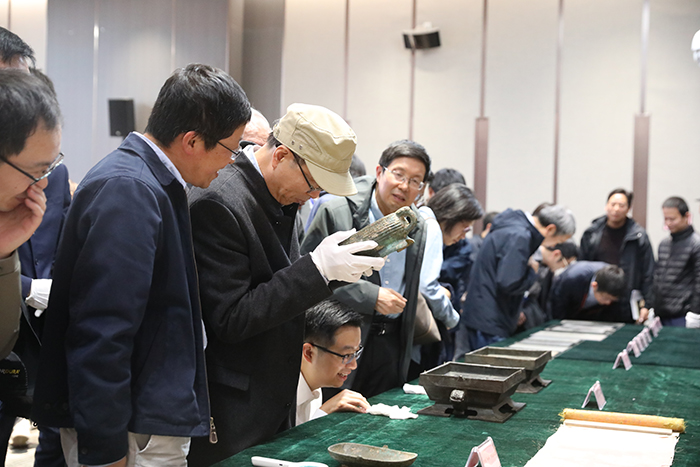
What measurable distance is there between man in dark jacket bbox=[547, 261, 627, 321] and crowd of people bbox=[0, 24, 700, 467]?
8.56 feet

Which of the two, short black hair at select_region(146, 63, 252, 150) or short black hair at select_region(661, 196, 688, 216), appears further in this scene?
short black hair at select_region(661, 196, 688, 216)

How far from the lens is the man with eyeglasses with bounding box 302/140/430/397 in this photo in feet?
8.14

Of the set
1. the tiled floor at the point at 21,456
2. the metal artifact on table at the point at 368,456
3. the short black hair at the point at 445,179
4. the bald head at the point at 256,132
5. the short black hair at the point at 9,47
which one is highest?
the short black hair at the point at 9,47

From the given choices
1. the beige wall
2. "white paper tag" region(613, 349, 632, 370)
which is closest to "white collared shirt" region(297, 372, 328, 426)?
"white paper tag" region(613, 349, 632, 370)

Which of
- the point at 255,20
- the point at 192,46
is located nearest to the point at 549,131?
the point at 255,20

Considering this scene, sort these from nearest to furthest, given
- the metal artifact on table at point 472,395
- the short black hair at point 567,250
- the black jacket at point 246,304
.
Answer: the black jacket at point 246,304 < the metal artifact on table at point 472,395 < the short black hair at point 567,250

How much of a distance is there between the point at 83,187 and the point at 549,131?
644cm

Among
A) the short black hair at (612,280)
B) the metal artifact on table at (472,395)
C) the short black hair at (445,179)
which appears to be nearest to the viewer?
the metal artifact on table at (472,395)

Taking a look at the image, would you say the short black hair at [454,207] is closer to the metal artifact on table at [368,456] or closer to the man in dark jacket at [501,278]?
the man in dark jacket at [501,278]

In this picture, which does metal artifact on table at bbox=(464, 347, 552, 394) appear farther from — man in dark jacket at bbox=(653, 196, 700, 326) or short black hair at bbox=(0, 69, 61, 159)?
man in dark jacket at bbox=(653, 196, 700, 326)

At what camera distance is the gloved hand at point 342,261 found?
5.15ft

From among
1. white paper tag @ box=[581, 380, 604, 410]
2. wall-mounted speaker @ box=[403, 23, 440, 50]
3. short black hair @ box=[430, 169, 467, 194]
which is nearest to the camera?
white paper tag @ box=[581, 380, 604, 410]

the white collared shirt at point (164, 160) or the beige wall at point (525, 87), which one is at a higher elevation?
the beige wall at point (525, 87)

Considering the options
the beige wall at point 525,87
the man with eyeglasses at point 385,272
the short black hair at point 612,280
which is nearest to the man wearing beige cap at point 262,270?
the man with eyeglasses at point 385,272
